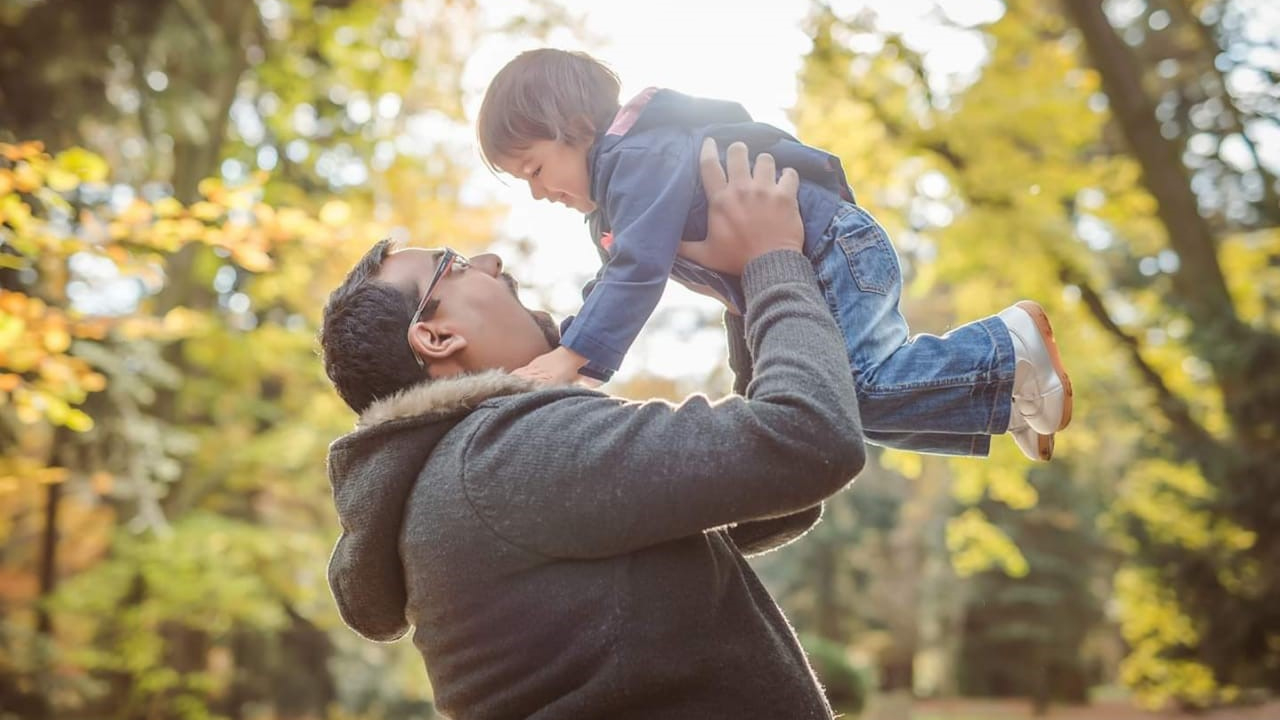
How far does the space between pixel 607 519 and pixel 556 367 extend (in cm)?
42

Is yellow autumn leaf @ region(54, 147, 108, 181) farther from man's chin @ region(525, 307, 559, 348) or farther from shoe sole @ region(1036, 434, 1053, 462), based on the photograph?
shoe sole @ region(1036, 434, 1053, 462)

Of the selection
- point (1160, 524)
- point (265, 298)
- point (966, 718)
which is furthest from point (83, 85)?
point (966, 718)

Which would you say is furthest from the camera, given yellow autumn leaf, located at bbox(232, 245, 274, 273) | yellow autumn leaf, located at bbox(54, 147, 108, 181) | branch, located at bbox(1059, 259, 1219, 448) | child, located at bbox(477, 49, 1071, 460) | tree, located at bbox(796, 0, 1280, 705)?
branch, located at bbox(1059, 259, 1219, 448)

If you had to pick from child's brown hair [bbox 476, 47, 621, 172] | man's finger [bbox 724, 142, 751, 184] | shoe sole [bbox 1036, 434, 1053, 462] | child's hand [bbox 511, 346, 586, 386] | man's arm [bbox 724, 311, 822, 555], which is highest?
child's brown hair [bbox 476, 47, 621, 172]

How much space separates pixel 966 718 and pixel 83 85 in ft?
47.7

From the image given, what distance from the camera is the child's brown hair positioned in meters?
2.21

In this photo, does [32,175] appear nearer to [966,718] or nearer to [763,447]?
[763,447]

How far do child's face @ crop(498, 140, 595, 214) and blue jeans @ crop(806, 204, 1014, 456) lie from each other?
0.56m

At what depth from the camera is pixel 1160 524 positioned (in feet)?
30.0

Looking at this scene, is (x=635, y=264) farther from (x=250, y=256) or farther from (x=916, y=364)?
(x=250, y=256)

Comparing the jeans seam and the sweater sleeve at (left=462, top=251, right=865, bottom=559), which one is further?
the jeans seam

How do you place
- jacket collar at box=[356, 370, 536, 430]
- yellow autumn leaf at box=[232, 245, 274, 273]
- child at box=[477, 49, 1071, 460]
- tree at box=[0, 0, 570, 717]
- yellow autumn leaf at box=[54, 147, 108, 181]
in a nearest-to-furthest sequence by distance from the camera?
jacket collar at box=[356, 370, 536, 430] → child at box=[477, 49, 1071, 460] → yellow autumn leaf at box=[54, 147, 108, 181] → yellow autumn leaf at box=[232, 245, 274, 273] → tree at box=[0, 0, 570, 717]

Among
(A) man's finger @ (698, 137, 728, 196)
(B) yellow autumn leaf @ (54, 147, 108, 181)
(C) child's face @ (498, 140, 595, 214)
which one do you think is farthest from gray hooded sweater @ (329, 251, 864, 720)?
(B) yellow autumn leaf @ (54, 147, 108, 181)

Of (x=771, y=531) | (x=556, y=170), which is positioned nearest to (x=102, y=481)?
(x=556, y=170)
